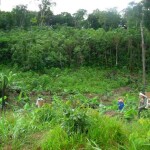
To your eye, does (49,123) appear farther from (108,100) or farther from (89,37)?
(89,37)

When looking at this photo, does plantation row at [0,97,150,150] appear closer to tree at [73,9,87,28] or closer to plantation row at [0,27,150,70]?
plantation row at [0,27,150,70]

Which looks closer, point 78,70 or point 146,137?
point 146,137

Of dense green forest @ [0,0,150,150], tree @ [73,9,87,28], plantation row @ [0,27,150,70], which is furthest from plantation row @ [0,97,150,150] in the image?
tree @ [73,9,87,28]

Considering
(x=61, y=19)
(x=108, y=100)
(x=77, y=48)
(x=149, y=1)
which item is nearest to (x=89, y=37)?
(x=77, y=48)

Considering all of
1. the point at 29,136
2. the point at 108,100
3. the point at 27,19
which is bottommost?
→ the point at 108,100

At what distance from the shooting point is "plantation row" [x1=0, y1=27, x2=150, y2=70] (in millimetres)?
25812

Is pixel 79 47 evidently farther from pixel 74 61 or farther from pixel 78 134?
pixel 78 134

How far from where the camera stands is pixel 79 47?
26938 mm

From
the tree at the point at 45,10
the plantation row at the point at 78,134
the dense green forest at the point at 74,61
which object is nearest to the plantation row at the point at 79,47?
the dense green forest at the point at 74,61

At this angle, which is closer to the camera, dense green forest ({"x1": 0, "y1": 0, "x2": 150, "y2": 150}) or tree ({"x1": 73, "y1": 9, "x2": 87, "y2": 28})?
dense green forest ({"x1": 0, "y1": 0, "x2": 150, "y2": 150})

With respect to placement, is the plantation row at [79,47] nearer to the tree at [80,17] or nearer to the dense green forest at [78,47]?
the dense green forest at [78,47]

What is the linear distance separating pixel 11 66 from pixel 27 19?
11996 mm

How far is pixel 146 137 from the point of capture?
3502mm

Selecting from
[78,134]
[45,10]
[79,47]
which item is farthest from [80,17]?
[78,134]
